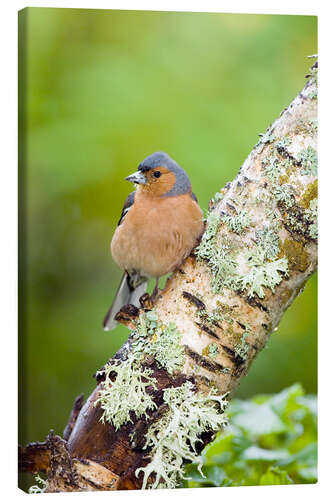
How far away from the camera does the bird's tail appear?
12.0 ft

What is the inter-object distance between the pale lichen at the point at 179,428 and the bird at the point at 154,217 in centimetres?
56

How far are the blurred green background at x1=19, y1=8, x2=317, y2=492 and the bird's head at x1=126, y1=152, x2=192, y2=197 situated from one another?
0.42 feet

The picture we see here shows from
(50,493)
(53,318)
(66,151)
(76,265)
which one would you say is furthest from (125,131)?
(50,493)

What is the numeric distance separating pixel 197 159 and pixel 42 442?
66.2 inches

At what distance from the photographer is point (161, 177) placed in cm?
342

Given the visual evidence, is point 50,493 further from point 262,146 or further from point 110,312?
point 262,146

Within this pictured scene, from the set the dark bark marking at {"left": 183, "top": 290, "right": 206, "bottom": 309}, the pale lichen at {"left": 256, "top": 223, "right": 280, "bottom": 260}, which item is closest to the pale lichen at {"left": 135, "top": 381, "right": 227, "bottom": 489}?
the dark bark marking at {"left": 183, "top": 290, "right": 206, "bottom": 309}

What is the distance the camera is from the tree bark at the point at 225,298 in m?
2.98

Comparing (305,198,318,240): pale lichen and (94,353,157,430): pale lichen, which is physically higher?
(305,198,318,240): pale lichen

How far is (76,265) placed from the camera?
3.63 metres

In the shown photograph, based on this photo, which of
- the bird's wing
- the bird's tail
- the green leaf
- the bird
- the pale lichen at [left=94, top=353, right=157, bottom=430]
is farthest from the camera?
the bird's tail

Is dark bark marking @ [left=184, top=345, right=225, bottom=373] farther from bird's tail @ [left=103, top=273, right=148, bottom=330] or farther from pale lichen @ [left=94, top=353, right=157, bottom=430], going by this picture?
bird's tail @ [left=103, top=273, right=148, bottom=330]

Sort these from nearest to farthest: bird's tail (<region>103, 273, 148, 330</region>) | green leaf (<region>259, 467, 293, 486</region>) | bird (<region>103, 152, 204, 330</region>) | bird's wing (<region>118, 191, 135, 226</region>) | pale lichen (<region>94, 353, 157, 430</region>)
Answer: pale lichen (<region>94, 353, 157, 430</region>), green leaf (<region>259, 467, 293, 486</region>), bird (<region>103, 152, 204, 330</region>), bird's wing (<region>118, 191, 135, 226</region>), bird's tail (<region>103, 273, 148, 330</region>)

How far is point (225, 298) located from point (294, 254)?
1.24 ft
